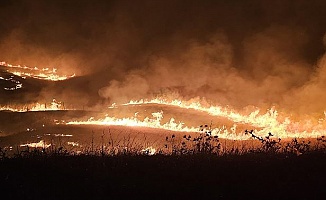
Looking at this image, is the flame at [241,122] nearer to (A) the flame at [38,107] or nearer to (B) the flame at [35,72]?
(A) the flame at [38,107]

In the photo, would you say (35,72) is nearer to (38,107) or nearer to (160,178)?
(38,107)

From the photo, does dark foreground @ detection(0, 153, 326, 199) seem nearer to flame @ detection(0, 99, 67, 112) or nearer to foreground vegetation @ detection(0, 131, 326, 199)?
foreground vegetation @ detection(0, 131, 326, 199)

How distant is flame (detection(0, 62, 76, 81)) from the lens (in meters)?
39.0

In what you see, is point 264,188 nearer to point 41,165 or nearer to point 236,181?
point 236,181

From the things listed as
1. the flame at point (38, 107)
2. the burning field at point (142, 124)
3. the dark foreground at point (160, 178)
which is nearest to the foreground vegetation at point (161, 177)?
the dark foreground at point (160, 178)

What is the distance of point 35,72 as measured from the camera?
41.8 m

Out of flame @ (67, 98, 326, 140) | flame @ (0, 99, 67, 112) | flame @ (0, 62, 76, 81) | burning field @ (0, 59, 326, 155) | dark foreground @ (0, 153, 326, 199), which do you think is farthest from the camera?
flame @ (0, 62, 76, 81)

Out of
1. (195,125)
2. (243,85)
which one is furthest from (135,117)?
(243,85)

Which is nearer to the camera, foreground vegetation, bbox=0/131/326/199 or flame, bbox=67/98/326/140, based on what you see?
foreground vegetation, bbox=0/131/326/199

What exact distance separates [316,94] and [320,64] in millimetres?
3475

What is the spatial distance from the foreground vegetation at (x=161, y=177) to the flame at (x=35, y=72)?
95.5 ft

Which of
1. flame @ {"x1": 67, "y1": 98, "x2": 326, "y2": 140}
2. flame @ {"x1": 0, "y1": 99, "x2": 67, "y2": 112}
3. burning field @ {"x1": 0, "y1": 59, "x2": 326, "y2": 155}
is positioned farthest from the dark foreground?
flame @ {"x1": 0, "y1": 99, "x2": 67, "y2": 112}

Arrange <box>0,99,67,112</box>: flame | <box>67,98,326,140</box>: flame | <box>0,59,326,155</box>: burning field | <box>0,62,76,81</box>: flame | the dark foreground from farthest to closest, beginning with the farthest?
1. <box>0,62,76,81</box>: flame
2. <box>0,99,67,112</box>: flame
3. <box>67,98,326,140</box>: flame
4. <box>0,59,326,155</box>: burning field
5. the dark foreground

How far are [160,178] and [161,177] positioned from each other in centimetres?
8
